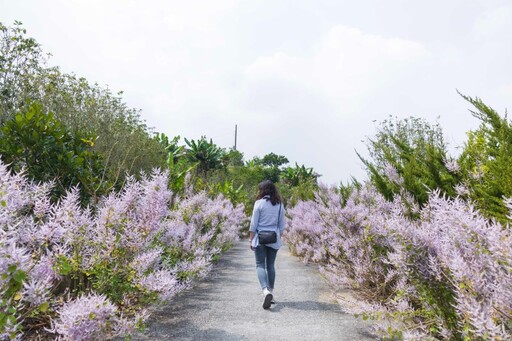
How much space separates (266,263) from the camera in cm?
703

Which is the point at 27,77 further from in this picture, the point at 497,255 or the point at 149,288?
the point at 497,255

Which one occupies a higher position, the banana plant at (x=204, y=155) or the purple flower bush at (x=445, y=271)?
the banana plant at (x=204, y=155)

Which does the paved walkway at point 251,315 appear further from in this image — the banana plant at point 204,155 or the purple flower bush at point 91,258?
the banana plant at point 204,155

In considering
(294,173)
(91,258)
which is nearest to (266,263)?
(91,258)

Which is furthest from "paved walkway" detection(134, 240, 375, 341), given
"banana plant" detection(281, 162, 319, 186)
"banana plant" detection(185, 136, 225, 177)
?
"banana plant" detection(281, 162, 319, 186)

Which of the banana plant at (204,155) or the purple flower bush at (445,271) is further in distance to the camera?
the banana plant at (204,155)

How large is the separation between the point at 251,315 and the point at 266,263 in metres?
1.23

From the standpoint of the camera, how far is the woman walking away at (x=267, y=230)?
6.77 metres

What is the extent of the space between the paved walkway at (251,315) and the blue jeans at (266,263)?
0.36 meters

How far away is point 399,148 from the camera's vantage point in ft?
21.9

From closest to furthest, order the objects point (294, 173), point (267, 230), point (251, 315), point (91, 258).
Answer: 1. point (91, 258)
2. point (251, 315)
3. point (267, 230)
4. point (294, 173)

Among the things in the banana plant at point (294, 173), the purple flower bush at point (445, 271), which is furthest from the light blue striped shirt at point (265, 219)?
the banana plant at point (294, 173)

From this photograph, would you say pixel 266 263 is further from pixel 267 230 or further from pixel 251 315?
pixel 251 315

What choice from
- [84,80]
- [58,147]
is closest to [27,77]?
[84,80]
